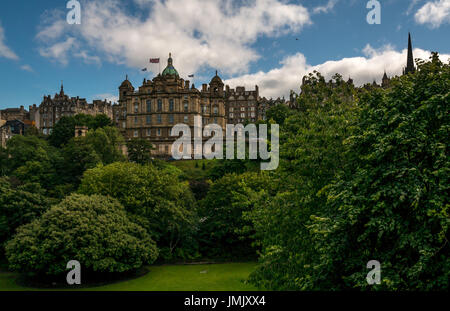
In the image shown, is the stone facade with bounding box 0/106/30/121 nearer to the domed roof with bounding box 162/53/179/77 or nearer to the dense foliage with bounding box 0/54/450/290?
the domed roof with bounding box 162/53/179/77

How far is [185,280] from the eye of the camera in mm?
34031

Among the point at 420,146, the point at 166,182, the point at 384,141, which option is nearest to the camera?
the point at 420,146

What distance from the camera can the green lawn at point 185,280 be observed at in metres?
31.6

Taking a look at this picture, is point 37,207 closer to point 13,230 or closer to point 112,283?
point 13,230

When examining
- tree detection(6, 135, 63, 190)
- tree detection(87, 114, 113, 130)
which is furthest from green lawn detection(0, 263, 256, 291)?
tree detection(87, 114, 113, 130)

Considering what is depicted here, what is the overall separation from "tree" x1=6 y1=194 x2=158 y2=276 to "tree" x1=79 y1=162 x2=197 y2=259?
4.97m

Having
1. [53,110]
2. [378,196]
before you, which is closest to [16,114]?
[53,110]

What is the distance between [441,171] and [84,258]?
2837 cm

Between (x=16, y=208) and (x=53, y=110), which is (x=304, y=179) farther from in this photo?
(x=53, y=110)

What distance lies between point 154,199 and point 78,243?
11.1m

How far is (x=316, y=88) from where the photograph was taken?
66.9ft

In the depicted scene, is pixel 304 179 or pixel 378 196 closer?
pixel 378 196

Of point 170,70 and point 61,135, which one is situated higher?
point 170,70
